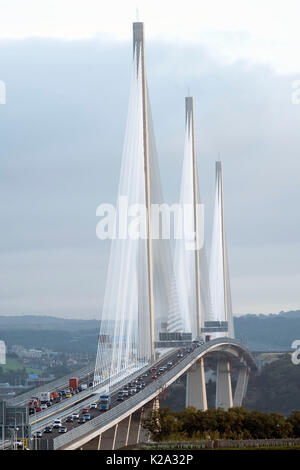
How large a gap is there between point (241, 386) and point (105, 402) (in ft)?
121

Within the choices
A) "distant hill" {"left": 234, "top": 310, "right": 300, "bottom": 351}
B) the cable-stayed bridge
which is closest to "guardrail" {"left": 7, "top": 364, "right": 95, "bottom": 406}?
the cable-stayed bridge

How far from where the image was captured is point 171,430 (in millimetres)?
26953

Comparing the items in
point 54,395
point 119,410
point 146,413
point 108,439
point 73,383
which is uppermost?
point 73,383

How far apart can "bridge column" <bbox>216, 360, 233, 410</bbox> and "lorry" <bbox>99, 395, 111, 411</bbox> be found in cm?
3134

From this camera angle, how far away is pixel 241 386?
64.2m

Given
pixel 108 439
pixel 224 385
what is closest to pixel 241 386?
pixel 224 385

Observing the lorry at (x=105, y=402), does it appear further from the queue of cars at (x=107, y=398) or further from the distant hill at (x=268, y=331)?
the distant hill at (x=268, y=331)

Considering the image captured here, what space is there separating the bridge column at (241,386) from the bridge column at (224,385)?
8.33 feet

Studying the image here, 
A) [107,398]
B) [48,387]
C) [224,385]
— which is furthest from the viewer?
[224,385]

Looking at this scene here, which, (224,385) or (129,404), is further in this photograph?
(224,385)

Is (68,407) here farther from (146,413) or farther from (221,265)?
(221,265)

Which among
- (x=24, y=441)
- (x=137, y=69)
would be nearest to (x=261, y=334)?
→ (x=137, y=69)
